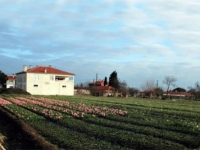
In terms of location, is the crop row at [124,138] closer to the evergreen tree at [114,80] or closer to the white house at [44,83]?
the white house at [44,83]

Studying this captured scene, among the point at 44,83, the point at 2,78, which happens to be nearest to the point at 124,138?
the point at 44,83

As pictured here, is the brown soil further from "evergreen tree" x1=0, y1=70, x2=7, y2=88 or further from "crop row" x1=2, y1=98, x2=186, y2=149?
"evergreen tree" x1=0, y1=70, x2=7, y2=88

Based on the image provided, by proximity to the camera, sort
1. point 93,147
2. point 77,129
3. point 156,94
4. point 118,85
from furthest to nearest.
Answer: point 118,85 → point 156,94 → point 77,129 → point 93,147

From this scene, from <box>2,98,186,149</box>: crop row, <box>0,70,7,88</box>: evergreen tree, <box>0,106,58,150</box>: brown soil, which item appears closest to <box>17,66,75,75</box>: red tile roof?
<box>0,70,7,88</box>: evergreen tree

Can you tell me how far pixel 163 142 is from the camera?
34.3ft

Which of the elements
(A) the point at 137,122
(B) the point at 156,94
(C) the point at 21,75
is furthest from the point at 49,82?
(A) the point at 137,122

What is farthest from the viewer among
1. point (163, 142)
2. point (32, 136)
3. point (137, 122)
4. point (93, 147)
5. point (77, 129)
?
point (137, 122)

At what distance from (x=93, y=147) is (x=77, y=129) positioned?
14.2 ft

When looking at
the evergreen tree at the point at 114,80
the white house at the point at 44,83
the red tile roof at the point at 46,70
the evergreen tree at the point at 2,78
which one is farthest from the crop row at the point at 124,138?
the evergreen tree at the point at 114,80

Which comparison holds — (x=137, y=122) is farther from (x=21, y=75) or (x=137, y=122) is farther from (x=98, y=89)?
(x=98, y=89)

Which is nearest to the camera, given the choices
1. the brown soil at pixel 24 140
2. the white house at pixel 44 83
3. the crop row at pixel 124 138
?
the crop row at pixel 124 138


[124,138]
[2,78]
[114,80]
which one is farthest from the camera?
[114,80]

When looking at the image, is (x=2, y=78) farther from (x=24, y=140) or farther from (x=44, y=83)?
(x=24, y=140)

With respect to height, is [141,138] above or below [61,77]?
below
